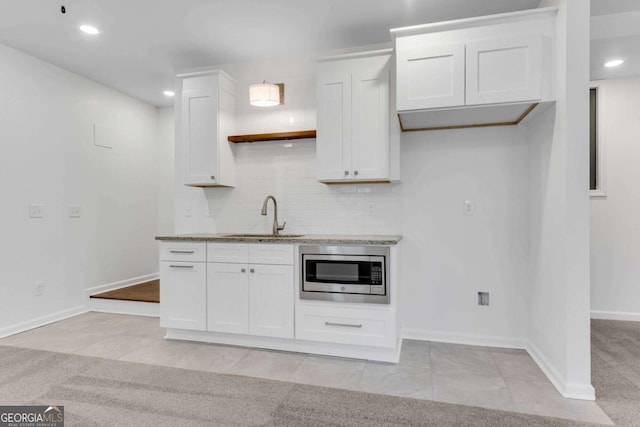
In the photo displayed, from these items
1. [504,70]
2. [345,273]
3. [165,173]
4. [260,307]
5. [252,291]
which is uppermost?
[504,70]

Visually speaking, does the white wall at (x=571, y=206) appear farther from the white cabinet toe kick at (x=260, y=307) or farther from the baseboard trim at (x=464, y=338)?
the white cabinet toe kick at (x=260, y=307)

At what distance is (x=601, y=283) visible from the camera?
366 centimetres

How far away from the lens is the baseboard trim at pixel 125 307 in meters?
3.89

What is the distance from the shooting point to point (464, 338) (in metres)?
3.03

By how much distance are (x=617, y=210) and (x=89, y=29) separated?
539 centimetres

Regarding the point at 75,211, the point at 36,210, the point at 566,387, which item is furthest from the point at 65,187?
the point at 566,387

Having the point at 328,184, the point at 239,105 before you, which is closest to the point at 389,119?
the point at 328,184

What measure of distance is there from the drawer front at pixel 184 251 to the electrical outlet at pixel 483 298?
2434 mm

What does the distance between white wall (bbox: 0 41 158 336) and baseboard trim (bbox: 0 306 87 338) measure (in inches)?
0.5

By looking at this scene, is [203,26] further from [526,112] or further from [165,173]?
[165,173]

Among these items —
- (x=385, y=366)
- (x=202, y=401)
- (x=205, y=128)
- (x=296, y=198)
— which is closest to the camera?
(x=202, y=401)

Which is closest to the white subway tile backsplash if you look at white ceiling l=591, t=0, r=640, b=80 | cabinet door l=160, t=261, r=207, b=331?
cabinet door l=160, t=261, r=207, b=331

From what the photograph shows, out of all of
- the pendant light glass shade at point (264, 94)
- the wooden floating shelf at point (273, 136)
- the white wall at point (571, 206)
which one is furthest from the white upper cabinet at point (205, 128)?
the white wall at point (571, 206)

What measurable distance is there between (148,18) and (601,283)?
16.6ft
